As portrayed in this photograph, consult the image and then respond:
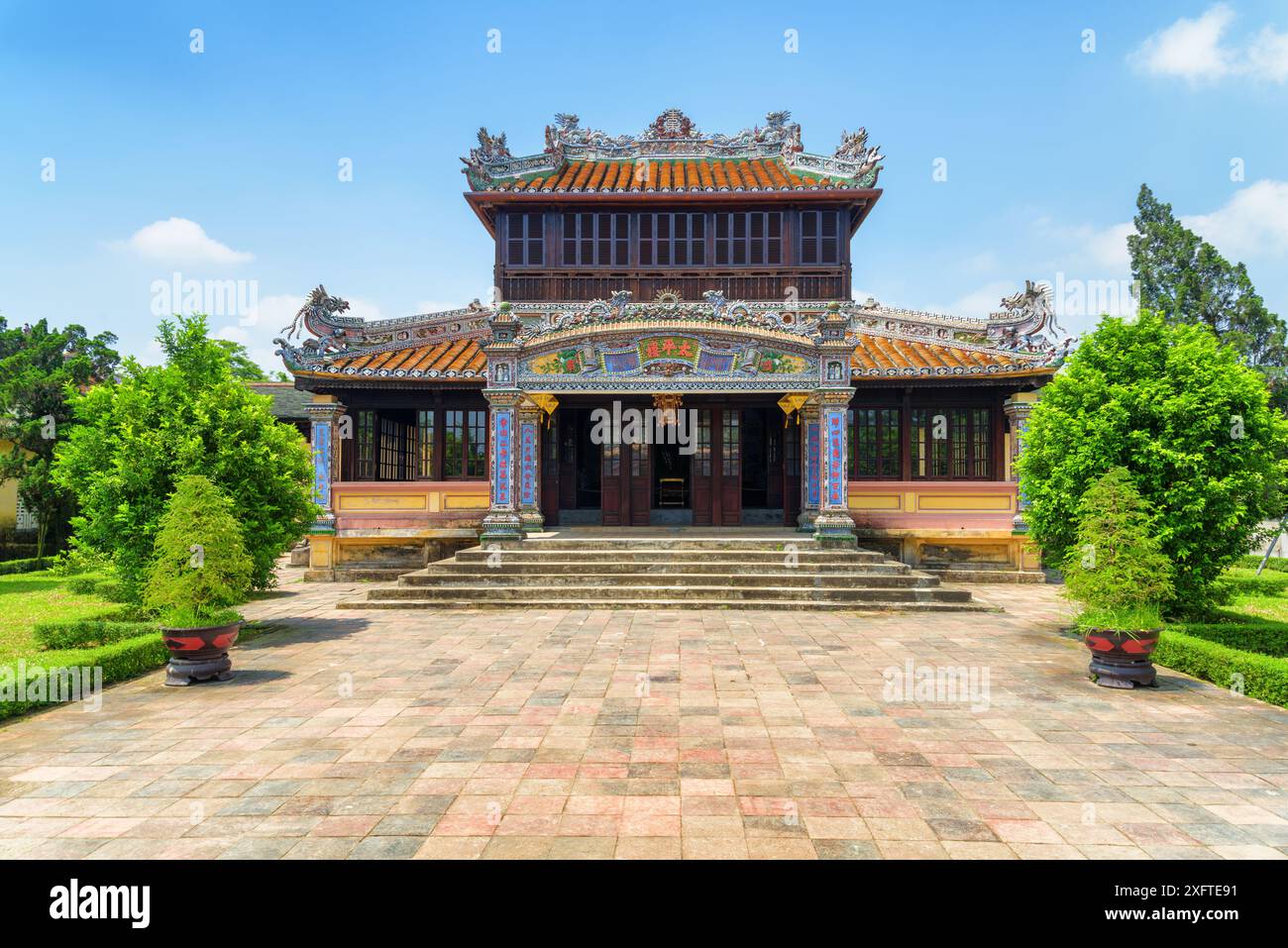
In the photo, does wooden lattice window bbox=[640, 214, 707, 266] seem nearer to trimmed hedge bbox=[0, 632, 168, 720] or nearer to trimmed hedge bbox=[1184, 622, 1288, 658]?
trimmed hedge bbox=[1184, 622, 1288, 658]

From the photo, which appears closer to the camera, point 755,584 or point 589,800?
point 589,800

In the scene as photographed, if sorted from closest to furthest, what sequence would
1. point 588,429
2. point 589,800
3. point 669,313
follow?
1. point 589,800
2. point 669,313
3. point 588,429

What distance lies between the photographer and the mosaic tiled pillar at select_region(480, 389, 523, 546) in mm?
15523

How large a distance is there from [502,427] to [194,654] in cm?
843

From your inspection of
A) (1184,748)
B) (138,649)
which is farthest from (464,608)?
(1184,748)

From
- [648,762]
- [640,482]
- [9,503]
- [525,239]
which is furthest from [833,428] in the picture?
[9,503]

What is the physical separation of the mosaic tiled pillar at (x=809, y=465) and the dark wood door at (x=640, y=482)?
4060 mm

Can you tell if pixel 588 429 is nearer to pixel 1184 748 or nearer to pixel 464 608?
pixel 464 608

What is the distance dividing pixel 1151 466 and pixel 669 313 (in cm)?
963

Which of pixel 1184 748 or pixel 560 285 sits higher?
pixel 560 285

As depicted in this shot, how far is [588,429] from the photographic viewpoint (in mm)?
18969


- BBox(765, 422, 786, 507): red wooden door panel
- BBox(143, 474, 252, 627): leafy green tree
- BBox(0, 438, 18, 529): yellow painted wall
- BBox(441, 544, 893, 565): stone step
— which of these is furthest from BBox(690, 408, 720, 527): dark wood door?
BBox(0, 438, 18, 529): yellow painted wall

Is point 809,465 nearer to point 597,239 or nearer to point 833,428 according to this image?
point 833,428

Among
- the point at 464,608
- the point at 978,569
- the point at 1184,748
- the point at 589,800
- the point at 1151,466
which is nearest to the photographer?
the point at 589,800
